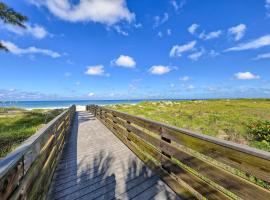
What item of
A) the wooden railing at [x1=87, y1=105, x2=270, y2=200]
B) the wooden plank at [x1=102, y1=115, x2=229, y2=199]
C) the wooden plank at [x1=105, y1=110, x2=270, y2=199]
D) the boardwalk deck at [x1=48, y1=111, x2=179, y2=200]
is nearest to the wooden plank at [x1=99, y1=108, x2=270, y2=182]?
the wooden railing at [x1=87, y1=105, x2=270, y2=200]

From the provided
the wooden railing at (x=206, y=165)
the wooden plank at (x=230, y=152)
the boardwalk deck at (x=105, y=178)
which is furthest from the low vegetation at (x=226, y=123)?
the wooden plank at (x=230, y=152)

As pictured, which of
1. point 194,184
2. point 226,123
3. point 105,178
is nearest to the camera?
point 194,184

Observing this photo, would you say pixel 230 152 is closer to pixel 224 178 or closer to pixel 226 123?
pixel 224 178

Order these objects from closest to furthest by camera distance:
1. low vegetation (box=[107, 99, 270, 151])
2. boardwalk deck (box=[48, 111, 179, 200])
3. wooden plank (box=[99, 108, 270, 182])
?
wooden plank (box=[99, 108, 270, 182]) → boardwalk deck (box=[48, 111, 179, 200]) → low vegetation (box=[107, 99, 270, 151])

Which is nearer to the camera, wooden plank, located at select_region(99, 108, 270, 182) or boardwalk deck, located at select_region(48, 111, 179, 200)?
wooden plank, located at select_region(99, 108, 270, 182)

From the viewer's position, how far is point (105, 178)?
3791 millimetres

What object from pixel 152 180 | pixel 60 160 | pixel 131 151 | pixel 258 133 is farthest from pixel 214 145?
pixel 258 133

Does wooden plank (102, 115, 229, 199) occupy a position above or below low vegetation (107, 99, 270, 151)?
above

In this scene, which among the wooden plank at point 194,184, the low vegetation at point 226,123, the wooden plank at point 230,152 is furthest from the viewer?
the low vegetation at point 226,123

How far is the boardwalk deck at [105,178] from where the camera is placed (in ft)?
10.4

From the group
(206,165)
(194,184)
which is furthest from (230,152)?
(194,184)

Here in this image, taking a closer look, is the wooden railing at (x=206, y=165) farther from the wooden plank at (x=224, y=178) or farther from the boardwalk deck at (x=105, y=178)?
the boardwalk deck at (x=105, y=178)

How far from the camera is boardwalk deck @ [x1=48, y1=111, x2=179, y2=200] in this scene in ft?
10.4

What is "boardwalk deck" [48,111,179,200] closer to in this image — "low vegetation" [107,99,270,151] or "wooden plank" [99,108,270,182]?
"wooden plank" [99,108,270,182]
